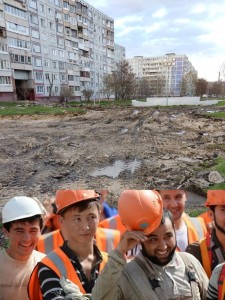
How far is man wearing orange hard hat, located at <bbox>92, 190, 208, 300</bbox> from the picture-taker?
953 millimetres

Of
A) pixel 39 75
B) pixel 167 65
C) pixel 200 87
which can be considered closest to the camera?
pixel 167 65

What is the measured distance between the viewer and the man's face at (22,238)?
1.36 meters

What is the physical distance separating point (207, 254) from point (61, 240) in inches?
33.6

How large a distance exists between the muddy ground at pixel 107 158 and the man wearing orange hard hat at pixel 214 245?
290 centimetres

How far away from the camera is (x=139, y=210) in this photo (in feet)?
3.19

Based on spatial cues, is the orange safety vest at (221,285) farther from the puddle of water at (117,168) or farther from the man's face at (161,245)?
the puddle of water at (117,168)

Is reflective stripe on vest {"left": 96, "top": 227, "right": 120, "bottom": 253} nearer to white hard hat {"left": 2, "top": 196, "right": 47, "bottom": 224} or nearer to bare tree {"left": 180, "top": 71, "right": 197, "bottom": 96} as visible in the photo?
white hard hat {"left": 2, "top": 196, "right": 47, "bottom": 224}

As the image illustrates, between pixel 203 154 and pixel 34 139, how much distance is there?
18.6ft

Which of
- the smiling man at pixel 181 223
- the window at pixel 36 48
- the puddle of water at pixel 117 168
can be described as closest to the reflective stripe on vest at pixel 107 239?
the smiling man at pixel 181 223

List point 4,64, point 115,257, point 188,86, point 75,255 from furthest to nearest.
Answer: point 188,86, point 4,64, point 75,255, point 115,257

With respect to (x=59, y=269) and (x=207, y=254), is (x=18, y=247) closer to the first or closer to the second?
(x=59, y=269)

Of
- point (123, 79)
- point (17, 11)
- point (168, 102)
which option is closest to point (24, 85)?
point (123, 79)

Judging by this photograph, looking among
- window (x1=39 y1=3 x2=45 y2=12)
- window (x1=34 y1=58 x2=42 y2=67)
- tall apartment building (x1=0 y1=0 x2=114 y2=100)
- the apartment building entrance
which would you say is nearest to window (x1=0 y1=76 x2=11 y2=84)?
tall apartment building (x1=0 y1=0 x2=114 y2=100)

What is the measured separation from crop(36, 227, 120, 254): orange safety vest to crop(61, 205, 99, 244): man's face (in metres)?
0.36
